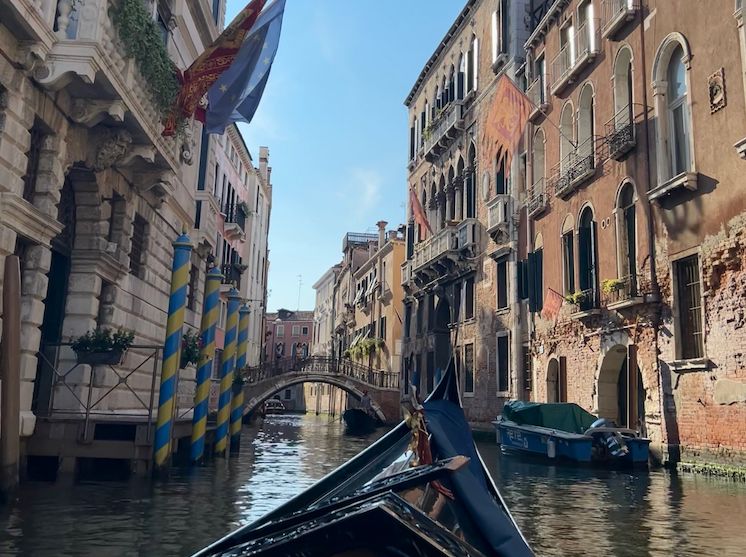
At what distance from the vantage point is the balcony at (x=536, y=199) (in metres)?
17.5

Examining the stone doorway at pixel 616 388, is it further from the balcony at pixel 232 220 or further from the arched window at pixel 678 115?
the balcony at pixel 232 220

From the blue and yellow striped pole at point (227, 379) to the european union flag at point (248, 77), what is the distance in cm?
311

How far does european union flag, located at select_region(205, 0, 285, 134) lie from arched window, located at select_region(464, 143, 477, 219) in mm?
12881

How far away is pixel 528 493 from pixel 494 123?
10650 millimetres

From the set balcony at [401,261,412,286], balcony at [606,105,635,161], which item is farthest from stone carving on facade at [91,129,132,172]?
balcony at [401,261,412,286]

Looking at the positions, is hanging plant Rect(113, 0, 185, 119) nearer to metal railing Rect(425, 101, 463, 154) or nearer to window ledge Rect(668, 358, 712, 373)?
window ledge Rect(668, 358, 712, 373)

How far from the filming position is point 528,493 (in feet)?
29.4

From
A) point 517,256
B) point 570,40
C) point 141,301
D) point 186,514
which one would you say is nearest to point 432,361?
point 517,256

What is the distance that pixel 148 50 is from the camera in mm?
9094

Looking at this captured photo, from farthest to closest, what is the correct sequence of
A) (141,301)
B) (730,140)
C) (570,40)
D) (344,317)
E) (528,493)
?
(344,317), (570,40), (141,301), (730,140), (528,493)

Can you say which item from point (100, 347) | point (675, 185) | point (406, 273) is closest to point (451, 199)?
point (406, 273)

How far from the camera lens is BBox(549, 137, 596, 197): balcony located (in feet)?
49.2

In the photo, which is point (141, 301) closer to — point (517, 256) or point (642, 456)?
point (642, 456)

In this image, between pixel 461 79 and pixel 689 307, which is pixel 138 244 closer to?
pixel 689 307
